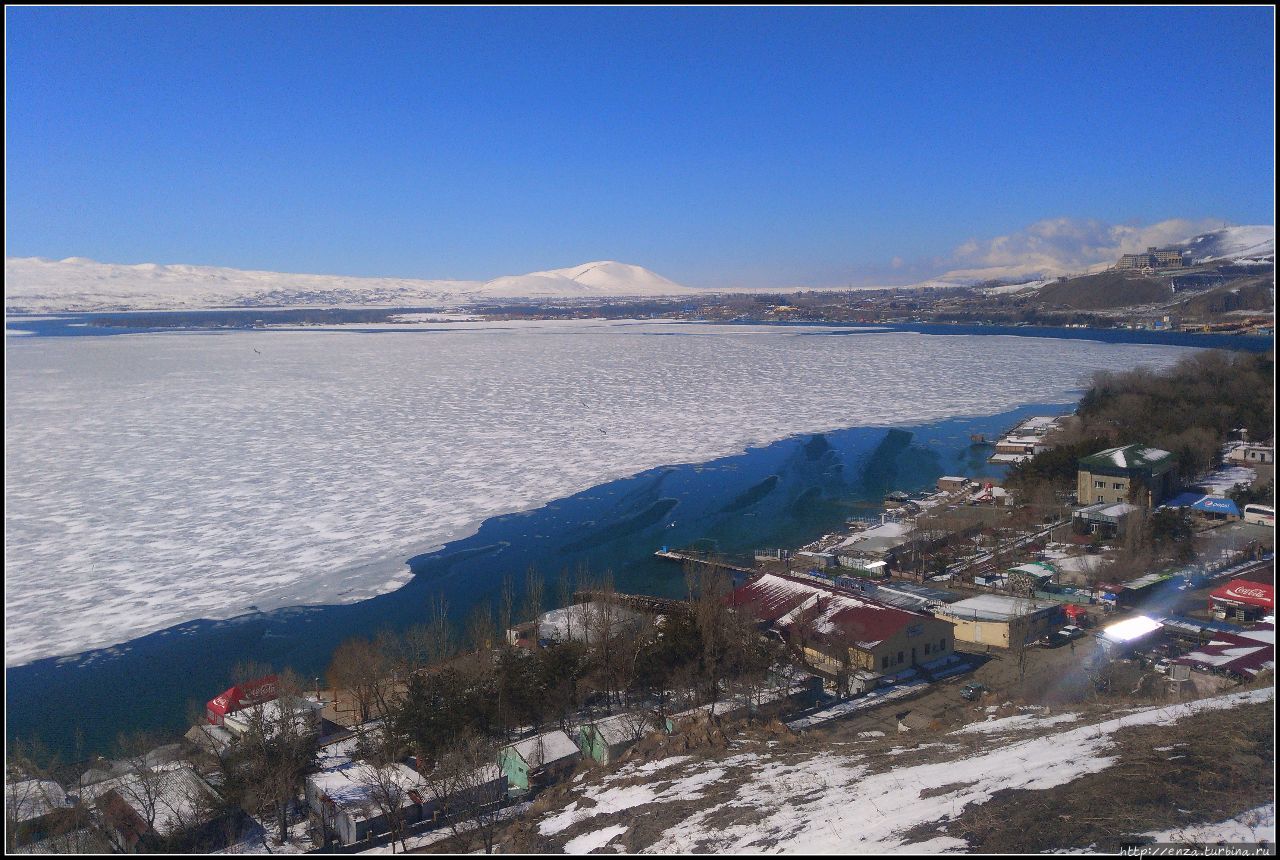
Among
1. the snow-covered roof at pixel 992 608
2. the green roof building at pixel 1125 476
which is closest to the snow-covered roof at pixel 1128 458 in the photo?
the green roof building at pixel 1125 476

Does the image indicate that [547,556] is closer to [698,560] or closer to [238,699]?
[698,560]

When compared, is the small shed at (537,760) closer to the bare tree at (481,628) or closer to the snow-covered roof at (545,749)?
the snow-covered roof at (545,749)

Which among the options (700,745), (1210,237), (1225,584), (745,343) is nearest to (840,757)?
Result: (700,745)

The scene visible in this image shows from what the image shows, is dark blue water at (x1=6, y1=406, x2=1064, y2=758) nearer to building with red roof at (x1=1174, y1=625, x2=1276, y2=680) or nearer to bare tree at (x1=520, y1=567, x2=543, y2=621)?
bare tree at (x1=520, y1=567, x2=543, y2=621)

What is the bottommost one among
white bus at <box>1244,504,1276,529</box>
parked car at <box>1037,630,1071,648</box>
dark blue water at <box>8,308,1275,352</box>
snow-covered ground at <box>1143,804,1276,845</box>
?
parked car at <box>1037,630,1071,648</box>

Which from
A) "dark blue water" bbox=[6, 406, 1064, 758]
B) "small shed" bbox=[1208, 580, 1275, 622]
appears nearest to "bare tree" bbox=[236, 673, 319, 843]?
"dark blue water" bbox=[6, 406, 1064, 758]
